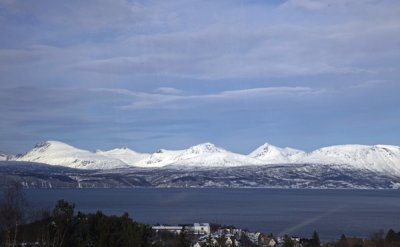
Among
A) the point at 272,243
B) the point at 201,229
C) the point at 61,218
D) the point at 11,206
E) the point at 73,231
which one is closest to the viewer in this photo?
the point at 11,206

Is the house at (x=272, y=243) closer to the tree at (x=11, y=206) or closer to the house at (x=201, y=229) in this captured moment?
the house at (x=201, y=229)

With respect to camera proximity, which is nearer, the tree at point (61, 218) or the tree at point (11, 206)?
the tree at point (11, 206)

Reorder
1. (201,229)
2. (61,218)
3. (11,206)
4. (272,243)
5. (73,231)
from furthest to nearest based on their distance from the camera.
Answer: (201,229) → (272,243) → (73,231) → (61,218) → (11,206)

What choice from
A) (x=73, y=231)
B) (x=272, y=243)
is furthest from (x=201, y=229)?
(x=73, y=231)

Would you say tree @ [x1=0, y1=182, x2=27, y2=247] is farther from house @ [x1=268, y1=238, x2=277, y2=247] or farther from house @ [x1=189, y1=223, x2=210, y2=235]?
house @ [x1=189, y1=223, x2=210, y2=235]

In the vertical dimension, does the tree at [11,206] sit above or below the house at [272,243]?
above

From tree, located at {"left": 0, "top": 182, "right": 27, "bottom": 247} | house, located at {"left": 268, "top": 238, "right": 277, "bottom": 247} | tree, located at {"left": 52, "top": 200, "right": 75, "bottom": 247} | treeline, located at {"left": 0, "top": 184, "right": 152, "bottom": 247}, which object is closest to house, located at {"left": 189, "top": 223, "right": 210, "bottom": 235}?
house, located at {"left": 268, "top": 238, "right": 277, "bottom": 247}

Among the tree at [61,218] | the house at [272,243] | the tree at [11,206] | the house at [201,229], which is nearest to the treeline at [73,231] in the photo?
the tree at [61,218]

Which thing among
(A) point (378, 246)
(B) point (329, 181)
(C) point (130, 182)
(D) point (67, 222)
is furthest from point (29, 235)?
(B) point (329, 181)

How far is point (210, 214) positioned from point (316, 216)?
41.1 feet

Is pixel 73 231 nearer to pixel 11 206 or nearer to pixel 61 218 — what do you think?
pixel 61 218

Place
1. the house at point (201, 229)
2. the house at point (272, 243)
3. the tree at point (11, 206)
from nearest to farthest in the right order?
1. the tree at point (11, 206)
2. the house at point (272, 243)
3. the house at point (201, 229)

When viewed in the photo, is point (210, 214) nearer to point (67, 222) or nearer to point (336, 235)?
point (336, 235)

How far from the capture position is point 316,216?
6856 cm
